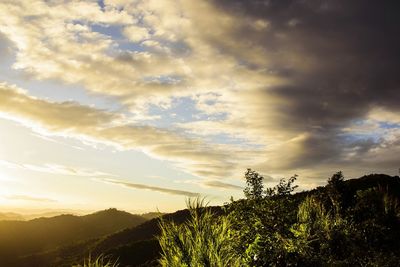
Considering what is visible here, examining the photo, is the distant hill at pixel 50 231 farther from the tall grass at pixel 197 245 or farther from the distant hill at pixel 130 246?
the tall grass at pixel 197 245

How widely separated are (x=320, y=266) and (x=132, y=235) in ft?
233

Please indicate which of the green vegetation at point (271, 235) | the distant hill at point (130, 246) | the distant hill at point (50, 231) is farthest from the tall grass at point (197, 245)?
the distant hill at point (50, 231)

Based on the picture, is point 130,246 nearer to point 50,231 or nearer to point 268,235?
point 268,235

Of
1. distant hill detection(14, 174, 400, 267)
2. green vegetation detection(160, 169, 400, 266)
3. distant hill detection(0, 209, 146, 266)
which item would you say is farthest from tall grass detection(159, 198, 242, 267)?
distant hill detection(0, 209, 146, 266)

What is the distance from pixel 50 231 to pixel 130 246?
2171 inches

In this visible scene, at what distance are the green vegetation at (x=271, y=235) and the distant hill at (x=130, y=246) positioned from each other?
18.0 metres

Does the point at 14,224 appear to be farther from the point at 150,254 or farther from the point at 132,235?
the point at 150,254

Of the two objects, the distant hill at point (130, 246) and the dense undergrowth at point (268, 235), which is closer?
the dense undergrowth at point (268, 235)

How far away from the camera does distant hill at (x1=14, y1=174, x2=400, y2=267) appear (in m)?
56.6

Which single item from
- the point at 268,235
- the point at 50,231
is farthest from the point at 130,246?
the point at 50,231

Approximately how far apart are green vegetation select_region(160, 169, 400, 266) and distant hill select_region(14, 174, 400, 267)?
1800cm

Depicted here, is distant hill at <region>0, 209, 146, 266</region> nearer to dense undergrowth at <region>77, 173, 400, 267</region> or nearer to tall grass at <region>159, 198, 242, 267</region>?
dense undergrowth at <region>77, 173, 400, 267</region>

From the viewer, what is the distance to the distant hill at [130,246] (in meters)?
56.6

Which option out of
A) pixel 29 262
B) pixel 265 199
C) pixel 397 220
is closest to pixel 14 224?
pixel 29 262
